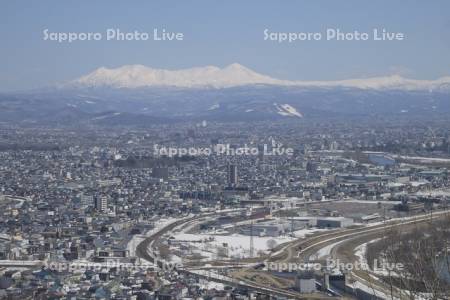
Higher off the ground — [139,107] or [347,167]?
[139,107]

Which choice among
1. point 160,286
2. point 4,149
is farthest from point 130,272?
point 4,149

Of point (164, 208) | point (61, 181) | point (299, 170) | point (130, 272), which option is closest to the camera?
point (130, 272)

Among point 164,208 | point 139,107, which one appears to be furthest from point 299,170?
point 139,107

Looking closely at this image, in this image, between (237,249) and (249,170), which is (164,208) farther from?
(249,170)

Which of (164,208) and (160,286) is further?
(164,208)

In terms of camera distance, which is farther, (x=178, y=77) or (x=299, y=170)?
(x=178, y=77)

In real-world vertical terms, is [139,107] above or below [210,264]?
above

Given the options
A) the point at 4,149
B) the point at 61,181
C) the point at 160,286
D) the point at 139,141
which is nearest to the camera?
the point at 160,286

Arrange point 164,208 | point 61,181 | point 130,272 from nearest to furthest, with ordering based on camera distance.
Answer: point 130,272 < point 164,208 < point 61,181

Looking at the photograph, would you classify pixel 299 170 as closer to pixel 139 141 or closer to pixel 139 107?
pixel 139 141
